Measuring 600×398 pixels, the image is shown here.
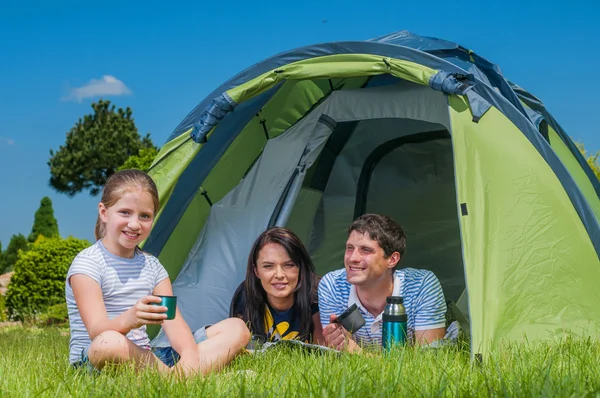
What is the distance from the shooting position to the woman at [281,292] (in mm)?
3365

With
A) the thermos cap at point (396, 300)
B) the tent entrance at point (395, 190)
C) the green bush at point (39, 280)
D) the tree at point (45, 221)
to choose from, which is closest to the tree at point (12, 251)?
the tree at point (45, 221)

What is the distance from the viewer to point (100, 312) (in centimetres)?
262

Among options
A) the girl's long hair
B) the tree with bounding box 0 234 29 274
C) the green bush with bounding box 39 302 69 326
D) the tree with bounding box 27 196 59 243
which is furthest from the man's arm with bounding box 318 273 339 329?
the tree with bounding box 27 196 59 243

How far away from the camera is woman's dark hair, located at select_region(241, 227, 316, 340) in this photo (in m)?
3.39

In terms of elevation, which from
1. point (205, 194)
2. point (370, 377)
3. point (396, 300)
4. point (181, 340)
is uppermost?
point (205, 194)

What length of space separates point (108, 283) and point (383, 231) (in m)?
1.23

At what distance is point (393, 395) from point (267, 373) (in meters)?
0.59

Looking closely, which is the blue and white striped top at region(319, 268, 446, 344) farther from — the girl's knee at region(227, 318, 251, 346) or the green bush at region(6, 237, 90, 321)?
the green bush at region(6, 237, 90, 321)

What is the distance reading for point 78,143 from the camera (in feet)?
74.9

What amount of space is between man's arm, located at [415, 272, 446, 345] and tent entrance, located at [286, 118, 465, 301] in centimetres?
132

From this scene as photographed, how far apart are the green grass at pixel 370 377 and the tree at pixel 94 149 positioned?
67.4 feet

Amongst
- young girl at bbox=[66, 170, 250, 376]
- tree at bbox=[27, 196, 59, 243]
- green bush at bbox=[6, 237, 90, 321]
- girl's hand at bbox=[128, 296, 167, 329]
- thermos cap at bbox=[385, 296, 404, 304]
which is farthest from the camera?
tree at bbox=[27, 196, 59, 243]

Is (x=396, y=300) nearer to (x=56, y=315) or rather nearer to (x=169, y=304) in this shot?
(x=169, y=304)

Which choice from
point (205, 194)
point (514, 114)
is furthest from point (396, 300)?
point (205, 194)
